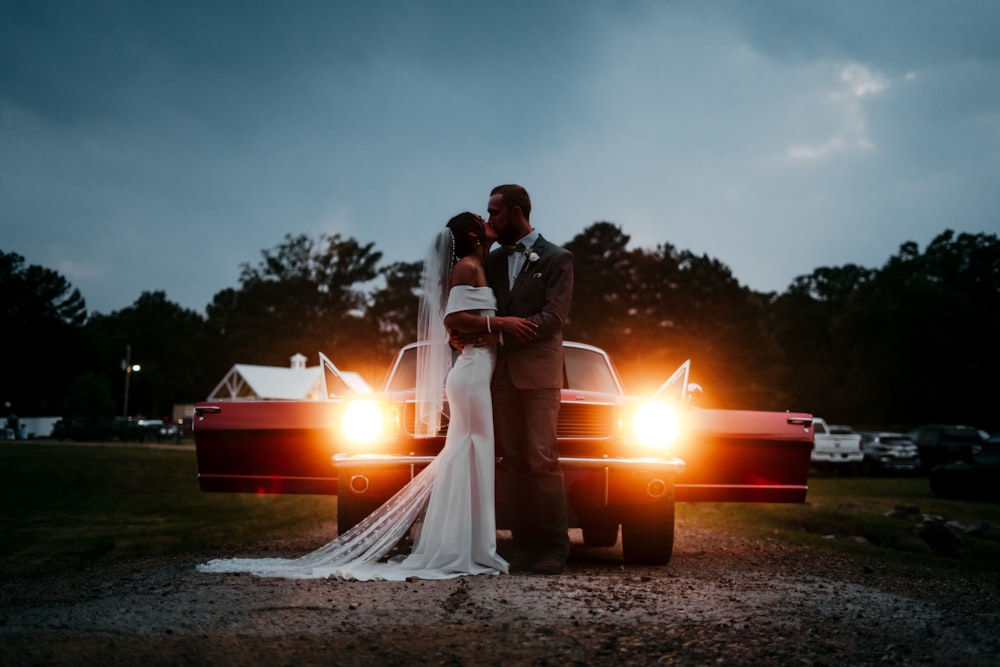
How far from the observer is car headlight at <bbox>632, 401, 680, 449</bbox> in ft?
20.9

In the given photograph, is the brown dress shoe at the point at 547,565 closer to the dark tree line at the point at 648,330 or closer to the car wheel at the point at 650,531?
the car wheel at the point at 650,531

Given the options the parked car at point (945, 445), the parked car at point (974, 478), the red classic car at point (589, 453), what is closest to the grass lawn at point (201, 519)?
the parked car at point (974, 478)

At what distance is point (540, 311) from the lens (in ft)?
19.2

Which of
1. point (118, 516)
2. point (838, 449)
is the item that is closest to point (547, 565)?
point (118, 516)

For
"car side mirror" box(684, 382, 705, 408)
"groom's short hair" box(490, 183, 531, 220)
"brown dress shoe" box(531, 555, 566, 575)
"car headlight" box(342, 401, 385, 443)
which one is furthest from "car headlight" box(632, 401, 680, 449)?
"car headlight" box(342, 401, 385, 443)

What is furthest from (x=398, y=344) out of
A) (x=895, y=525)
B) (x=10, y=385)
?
(x=895, y=525)

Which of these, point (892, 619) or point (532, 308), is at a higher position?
point (532, 308)

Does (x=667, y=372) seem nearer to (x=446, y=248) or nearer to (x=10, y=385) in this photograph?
(x=446, y=248)

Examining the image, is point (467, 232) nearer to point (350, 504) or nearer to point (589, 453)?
point (589, 453)

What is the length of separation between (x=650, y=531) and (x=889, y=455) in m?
27.2

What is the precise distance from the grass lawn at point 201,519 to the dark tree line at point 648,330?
91.0ft

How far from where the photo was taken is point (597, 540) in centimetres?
855

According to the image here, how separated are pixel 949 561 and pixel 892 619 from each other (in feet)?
18.4

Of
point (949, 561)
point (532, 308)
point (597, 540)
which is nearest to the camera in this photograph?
point (532, 308)
